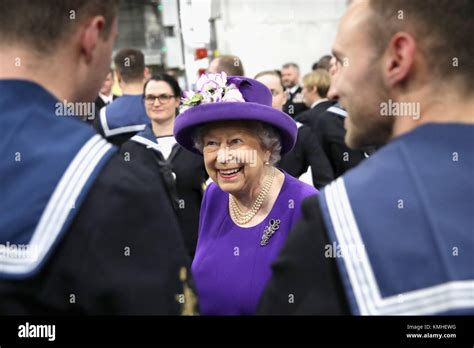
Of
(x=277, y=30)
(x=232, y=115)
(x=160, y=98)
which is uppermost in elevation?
(x=277, y=30)

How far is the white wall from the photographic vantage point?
9.52 meters

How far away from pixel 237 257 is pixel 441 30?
1525mm

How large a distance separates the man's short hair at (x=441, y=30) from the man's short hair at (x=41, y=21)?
1.76 feet

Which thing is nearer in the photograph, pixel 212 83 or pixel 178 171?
pixel 212 83

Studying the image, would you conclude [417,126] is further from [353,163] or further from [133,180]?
[353,163]

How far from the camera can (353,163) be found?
14.5 feet

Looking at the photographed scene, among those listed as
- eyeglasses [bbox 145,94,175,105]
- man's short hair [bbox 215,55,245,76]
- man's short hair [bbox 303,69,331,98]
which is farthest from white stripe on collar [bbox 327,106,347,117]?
eyeglasses [bbox 145,94,175,105]

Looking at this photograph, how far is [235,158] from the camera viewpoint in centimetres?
283

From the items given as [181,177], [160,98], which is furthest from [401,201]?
[160,98]

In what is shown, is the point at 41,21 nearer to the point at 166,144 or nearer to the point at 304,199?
the point at 304,199

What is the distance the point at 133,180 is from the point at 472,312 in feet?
1.95

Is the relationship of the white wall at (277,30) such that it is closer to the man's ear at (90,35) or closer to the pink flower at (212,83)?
the pink flower at (212,83)

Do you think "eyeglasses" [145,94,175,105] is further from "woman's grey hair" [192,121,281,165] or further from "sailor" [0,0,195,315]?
"sailor" [0,0,195,315]

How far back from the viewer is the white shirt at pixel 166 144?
4.18 metres
